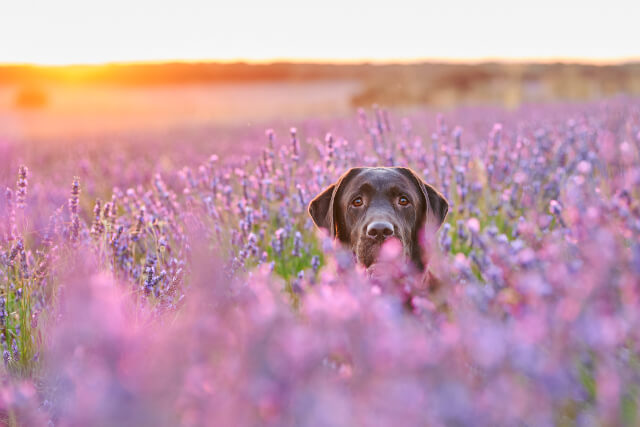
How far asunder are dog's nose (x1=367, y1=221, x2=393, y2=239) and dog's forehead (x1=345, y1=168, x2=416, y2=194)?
0.60 meters

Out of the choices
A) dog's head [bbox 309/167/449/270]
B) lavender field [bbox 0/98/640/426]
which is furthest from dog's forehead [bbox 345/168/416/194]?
lavender field [bbox 0/98/640/426]

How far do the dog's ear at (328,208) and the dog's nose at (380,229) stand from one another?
1.71ft

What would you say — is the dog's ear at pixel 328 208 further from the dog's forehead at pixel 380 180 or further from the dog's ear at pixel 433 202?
the dog's ear at pixel 433 202

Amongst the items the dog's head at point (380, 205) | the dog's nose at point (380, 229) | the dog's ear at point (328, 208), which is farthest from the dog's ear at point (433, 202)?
the dog's nose at point (380, 229)

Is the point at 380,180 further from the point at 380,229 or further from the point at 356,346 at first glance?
the point at 356,346

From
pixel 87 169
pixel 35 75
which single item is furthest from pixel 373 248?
pixel 35 75

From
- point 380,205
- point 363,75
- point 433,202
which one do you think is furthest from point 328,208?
point 363,75

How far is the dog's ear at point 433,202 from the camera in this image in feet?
12.0

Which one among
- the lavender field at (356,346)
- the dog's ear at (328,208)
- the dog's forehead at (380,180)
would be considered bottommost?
the dog's ear at (328,208)

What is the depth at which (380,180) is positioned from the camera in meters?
3.70

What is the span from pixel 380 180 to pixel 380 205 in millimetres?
223

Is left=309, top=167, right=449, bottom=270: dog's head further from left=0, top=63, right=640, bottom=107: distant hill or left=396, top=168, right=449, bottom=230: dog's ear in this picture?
left=0, top=63, right=640, bottom=107: distant hill

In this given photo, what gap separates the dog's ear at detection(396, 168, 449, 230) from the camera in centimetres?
367

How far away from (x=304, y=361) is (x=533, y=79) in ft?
122
